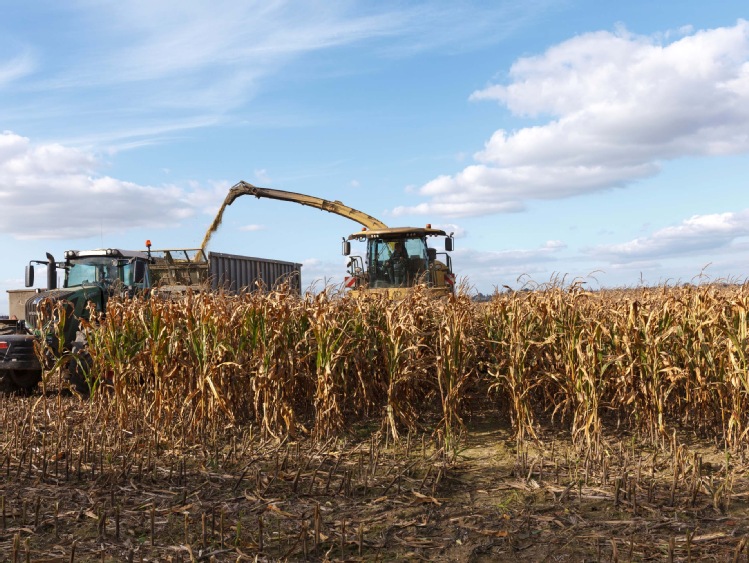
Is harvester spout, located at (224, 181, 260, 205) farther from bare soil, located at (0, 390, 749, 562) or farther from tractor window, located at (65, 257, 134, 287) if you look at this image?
bare soil, located at (0, 390, 749, 562)

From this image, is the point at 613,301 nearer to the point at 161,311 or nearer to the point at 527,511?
the point at 527,511

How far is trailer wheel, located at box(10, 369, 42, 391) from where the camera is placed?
10395mm

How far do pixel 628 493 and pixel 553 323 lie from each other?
2.26 m

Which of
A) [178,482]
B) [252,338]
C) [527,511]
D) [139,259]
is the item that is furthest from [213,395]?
[139,259]

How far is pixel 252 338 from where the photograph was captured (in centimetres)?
699

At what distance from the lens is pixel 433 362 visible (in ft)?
23.0

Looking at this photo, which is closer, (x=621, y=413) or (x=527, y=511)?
(x=527, y=511)

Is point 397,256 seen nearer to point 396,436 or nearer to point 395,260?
point 395,260

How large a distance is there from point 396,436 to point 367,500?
5.03 ft

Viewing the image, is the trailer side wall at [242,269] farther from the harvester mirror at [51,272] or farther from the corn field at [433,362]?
the corn field at [433,362]

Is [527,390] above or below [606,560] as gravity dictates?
above

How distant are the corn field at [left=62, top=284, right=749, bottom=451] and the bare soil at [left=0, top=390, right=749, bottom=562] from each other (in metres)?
0.32

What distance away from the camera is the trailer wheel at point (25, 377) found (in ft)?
34.1

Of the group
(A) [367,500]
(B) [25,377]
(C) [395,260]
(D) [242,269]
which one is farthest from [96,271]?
(A) [367,500]
